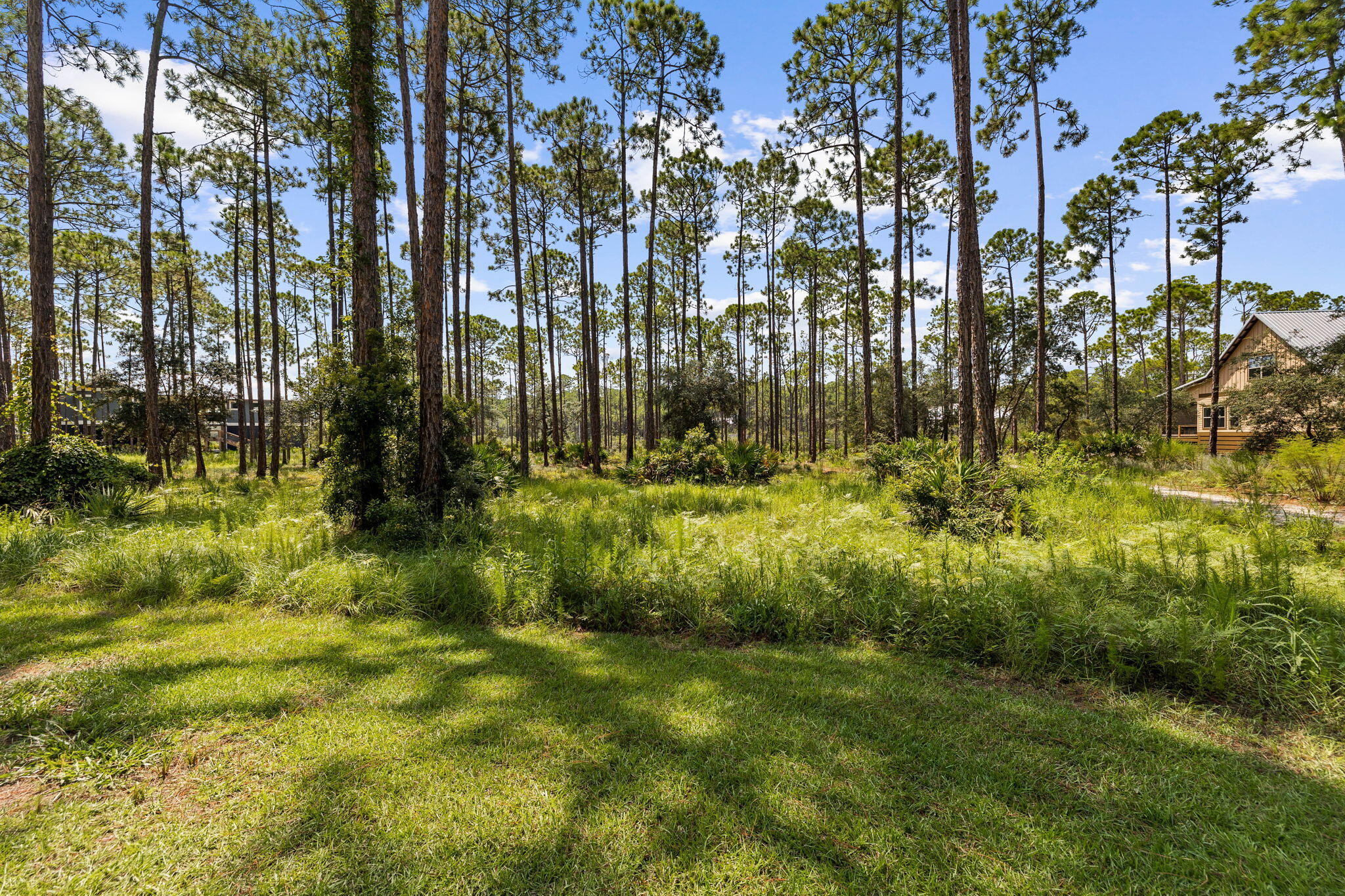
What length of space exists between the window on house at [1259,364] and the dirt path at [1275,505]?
625 inches

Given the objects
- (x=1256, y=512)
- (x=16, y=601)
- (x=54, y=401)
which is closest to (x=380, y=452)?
(x=16, y=601)

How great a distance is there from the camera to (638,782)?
8.02ft

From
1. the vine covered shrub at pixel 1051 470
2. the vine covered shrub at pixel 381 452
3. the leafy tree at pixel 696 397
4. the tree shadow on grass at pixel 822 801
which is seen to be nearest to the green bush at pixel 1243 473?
the vine covered shrub at pixel 1051 470

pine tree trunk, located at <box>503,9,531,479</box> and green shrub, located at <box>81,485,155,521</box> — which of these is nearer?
green shrub, located at <box>81,485,155,521</box>

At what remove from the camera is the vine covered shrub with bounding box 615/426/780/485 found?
50.6ft

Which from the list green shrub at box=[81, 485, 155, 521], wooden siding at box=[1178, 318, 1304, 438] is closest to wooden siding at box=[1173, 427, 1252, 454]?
wooden siding at box=[1178, 318, 1304, 438]

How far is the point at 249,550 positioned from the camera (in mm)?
6527

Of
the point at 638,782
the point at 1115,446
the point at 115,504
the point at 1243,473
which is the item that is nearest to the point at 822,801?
the point at 638,782

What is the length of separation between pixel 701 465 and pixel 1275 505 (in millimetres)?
11814

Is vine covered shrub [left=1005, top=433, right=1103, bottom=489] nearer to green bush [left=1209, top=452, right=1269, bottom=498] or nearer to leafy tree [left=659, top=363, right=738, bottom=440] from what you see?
green bush [left=1209, top=452, right=1269, bottom=498]

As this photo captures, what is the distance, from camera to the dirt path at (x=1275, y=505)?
23.8ft

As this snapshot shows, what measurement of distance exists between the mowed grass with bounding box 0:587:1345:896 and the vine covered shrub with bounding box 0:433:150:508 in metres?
8.32

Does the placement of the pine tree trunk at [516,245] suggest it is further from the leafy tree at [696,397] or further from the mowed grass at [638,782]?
the mowed grass at [638,782]

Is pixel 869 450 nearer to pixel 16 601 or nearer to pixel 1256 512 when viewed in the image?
pixel 1256 512
